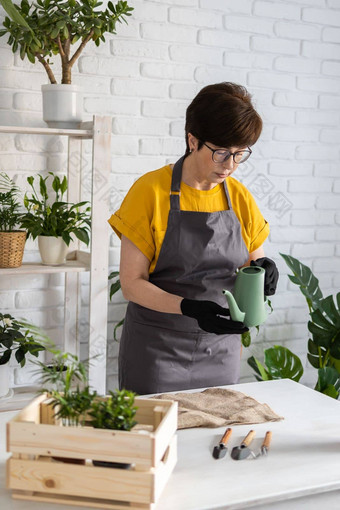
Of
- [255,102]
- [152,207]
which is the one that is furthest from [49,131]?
[255,102]

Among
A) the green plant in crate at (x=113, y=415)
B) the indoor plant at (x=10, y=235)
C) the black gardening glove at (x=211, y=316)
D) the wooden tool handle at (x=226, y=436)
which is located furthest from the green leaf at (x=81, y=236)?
the green plant in crate at (x=113, y=415)

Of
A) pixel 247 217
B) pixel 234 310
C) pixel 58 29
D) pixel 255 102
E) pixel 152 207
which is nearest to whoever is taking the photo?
pixel 234 310

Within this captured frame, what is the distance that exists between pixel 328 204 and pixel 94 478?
254 cm

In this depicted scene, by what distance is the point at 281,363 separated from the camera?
9.80 ft

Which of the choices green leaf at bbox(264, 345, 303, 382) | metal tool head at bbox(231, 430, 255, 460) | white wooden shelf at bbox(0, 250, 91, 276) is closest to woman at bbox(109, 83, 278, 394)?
white wooden shelf at bbox(0, 250, 91, 276)

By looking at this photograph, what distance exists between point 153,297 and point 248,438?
702mm

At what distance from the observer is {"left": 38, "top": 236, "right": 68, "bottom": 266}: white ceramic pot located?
2.54 metres

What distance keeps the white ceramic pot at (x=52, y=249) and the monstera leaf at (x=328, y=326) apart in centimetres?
120

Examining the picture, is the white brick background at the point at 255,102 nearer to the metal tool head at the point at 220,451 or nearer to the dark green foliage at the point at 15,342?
the dark green foliage at the point at 15,342

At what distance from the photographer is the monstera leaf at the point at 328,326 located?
2984 mm

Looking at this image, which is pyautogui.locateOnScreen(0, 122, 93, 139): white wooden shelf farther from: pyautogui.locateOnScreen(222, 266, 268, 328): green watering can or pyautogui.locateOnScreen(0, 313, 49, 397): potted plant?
pyautogui.locateOnScreen(222, 266, 268, 328): green watering can

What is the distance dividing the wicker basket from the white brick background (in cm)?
26

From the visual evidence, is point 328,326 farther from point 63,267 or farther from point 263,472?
point 263,472

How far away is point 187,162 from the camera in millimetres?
2162
